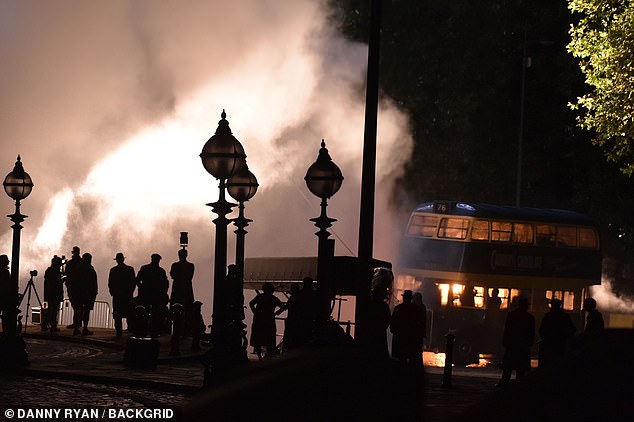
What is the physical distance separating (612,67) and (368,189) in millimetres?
17438

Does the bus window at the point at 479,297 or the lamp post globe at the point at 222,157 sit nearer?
the lamp post globe at the point at 222,157

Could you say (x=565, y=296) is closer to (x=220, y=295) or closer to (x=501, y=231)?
(x=501, y=231)

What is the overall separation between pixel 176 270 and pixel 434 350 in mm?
13246

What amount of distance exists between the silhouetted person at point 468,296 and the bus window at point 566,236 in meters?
2.79

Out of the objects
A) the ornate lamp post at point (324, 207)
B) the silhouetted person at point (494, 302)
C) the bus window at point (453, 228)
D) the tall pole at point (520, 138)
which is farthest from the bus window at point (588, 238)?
the ornate lamp post at point (324, 207)

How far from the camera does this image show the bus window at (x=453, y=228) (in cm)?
3516

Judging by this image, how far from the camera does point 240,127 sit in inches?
2073

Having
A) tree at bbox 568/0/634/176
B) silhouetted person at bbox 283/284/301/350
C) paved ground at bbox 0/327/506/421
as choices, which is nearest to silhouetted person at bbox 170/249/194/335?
paved ground at bbox 0/327/506/421

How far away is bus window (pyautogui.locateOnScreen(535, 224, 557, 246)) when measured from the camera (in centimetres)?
3597

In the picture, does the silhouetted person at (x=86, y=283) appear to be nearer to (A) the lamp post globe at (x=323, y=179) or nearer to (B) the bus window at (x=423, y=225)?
(A) the lamp post globe at (x=323, y=179)

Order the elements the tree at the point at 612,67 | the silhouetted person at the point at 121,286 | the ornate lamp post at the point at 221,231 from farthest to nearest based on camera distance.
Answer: the tree at the point at 612,67 < the silhouetted person at the point at 121,286 < the ornate lamp post at the point at 221,231

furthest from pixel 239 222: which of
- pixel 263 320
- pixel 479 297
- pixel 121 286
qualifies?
pixel 479 297

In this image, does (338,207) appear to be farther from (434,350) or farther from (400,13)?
(434,350)

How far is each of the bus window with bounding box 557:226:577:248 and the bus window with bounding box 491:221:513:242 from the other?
154cm
